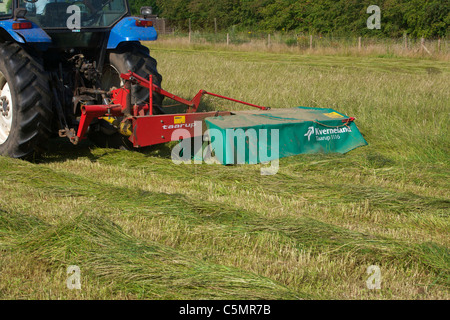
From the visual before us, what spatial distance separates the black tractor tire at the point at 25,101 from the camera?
17.7ft

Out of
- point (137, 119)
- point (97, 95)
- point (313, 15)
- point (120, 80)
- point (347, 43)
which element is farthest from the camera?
point (313, 15)

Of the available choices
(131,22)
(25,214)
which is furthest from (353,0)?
(25,214)

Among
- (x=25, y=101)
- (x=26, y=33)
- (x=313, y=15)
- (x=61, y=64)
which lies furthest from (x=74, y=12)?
(x=313, y=15)

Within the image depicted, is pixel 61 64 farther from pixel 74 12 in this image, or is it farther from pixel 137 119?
pixel 137 119

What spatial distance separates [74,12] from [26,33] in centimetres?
83

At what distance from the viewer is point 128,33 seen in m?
6.11

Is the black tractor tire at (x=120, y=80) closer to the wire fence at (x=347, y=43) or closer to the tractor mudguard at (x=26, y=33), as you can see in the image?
the tractor mudguard at (x=26, y=33)

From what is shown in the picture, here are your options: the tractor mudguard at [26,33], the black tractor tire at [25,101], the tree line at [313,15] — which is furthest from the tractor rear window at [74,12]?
the tree line at [313,15]

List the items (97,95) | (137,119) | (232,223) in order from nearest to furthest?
1. (232,223)
2. (137,119)
3. (97,95)

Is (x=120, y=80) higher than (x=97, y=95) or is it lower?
higher

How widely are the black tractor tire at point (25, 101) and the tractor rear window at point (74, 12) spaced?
47cm

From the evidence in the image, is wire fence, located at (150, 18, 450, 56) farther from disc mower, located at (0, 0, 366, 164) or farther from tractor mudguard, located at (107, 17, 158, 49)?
tractor mudguard, located at (107, 17, 158, 49)

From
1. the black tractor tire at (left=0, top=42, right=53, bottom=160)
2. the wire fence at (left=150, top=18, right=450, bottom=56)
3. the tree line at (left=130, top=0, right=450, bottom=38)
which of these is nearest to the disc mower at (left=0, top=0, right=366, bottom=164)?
the black tractor tire at (left=0, top=42, right=53, bottom=160)

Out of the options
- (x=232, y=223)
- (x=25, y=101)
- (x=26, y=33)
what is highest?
(x=26, y=33)
